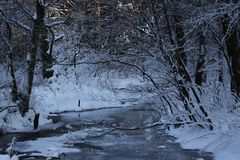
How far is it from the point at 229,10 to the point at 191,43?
5891 millimetres

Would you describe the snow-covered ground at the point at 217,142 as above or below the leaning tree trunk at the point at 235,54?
below

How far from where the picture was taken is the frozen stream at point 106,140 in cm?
1317

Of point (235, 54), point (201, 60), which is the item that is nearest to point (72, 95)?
point (201, 60)

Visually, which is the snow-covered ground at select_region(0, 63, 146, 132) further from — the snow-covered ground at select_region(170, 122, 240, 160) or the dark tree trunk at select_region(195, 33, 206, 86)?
→ the snow-covered ground at select_region(170, 122, 240, 160)

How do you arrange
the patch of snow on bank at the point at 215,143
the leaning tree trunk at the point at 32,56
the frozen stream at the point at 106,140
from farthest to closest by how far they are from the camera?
the leaning tree trunk at the point at 32,56
the frozen stream at the point at 106,140
the patch of snow on bank at the point at 215,143

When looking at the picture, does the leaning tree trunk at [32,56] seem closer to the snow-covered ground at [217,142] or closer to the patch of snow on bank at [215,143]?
the patch of snow on bank at [215,143]

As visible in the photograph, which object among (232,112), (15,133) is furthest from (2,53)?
(232,112)

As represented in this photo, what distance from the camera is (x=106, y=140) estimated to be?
16.3 meters

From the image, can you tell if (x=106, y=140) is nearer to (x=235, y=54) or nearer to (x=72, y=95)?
(x=235, y=54)

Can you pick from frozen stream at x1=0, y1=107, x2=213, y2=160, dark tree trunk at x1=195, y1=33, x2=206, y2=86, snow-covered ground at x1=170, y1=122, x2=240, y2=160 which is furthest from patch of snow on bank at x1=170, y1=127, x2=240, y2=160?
dark tree trunk at x1=195, y1=33, x2=206, y2=86

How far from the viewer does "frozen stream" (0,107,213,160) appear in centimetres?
1317

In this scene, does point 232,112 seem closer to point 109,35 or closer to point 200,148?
point 200,148

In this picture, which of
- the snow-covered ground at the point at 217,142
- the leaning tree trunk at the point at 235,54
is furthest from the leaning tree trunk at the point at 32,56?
the leaning tree trunk at the point at 235,54

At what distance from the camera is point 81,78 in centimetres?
3005
